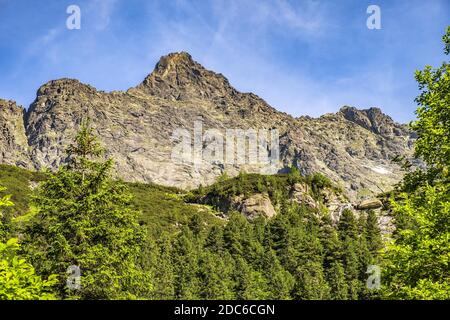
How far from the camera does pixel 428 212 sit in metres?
12.3

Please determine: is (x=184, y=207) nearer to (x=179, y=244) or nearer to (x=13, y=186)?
(x=13, y=186)

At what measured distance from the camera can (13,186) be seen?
93.8 m

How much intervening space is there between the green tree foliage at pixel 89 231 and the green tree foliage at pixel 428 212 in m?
9.50

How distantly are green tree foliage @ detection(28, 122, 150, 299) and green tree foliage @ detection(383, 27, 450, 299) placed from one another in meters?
9.50

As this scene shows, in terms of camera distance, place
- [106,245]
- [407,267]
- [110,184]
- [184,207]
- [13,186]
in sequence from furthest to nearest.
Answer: [184,207] < [13,186] < [110,184] < [106,245] < [407,267]

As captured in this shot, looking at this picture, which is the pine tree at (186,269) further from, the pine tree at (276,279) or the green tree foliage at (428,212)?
the green tree foliage at (428,212)

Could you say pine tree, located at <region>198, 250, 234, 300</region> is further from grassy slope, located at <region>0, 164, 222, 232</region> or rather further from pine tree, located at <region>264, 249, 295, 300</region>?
grassy slope, located at <region>0, 164, 222, 232</region>

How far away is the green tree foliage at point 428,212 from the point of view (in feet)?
38.4

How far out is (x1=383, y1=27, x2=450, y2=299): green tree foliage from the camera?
1170cm


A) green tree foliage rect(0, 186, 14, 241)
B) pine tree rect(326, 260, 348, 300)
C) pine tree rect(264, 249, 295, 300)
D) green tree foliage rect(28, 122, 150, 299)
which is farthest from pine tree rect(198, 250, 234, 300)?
green tree foliage rect(28, 122, 150, 299)

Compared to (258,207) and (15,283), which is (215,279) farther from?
(258,207)
